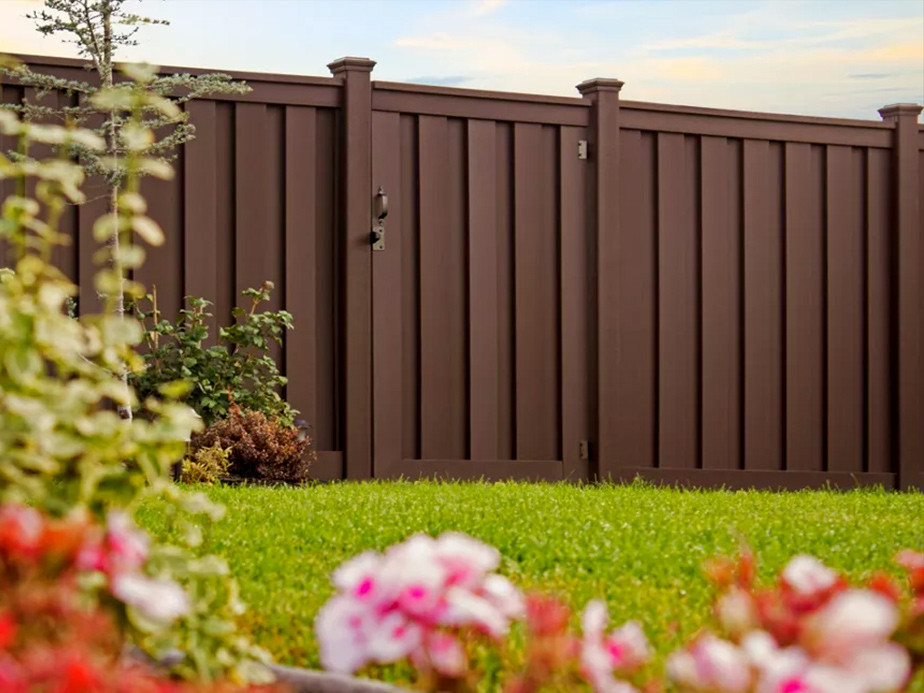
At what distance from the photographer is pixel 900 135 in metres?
8.03

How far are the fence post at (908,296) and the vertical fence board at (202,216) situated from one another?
429cm

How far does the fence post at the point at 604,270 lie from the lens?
280 inches

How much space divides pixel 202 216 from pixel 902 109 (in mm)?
4505

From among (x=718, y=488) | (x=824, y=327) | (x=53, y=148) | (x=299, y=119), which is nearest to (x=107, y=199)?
(x=53, y=148)

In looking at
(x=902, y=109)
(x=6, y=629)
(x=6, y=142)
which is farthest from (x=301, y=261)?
(x=6, y=629)

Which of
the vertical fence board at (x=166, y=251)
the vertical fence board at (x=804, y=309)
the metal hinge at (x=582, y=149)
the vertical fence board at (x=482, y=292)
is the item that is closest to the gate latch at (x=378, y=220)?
the vertical fence board at (x=482, y=292)

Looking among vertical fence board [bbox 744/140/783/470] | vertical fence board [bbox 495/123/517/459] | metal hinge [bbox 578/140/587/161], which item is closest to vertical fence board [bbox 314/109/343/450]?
vertical fence board [bbox 495/123/517/459]

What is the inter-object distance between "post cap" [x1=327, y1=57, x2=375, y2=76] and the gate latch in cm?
64

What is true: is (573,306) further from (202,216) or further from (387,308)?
(202,216)

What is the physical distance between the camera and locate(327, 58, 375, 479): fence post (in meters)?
6.52

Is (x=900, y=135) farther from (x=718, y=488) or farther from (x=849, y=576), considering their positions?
(x=849, y=576)

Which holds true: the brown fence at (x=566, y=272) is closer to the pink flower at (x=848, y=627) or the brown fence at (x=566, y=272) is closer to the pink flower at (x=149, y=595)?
the pink flower at (x=149, y=595)

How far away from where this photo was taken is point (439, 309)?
677 centimetres

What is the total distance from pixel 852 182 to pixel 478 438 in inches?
119
